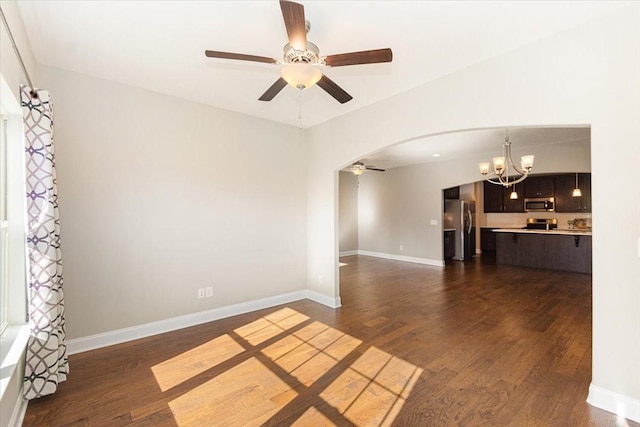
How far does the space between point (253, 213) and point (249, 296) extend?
4.03 ft

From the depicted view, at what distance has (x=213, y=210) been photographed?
4.00m

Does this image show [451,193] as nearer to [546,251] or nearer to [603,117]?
[546,251]

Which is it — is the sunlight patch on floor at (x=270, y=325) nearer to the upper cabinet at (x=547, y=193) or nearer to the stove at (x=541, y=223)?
the stove at (x=541, y=223)

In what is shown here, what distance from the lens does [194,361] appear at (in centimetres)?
288

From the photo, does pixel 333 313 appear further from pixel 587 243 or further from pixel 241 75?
pixel 587 243

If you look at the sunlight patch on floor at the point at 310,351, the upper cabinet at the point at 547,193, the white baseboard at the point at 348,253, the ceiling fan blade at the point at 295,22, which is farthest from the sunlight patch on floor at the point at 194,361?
the upper cabinet at the point at 547,193

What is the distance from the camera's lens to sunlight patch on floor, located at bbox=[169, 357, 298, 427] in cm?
207

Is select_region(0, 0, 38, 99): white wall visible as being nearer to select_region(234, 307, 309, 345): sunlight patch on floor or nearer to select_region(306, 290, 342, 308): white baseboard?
select_region(234, 307, 309, 345): sunlight patch on floor

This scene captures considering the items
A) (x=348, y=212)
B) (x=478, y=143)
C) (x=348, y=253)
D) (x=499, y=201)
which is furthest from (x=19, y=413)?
(x=499, y=201)

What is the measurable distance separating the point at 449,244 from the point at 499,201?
9.10 ft

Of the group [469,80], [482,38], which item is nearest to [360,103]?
[469,80]

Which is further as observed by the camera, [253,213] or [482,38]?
[253,213]

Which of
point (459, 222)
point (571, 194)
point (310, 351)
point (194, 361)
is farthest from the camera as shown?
point (459, 222)

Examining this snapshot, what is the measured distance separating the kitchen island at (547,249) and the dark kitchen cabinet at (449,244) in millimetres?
1153
